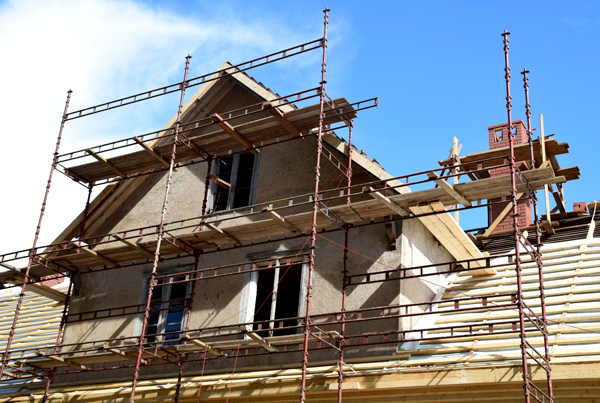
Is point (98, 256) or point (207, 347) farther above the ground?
point (98, 256)

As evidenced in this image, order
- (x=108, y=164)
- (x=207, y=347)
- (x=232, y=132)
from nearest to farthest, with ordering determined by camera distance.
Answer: (x=207, y=347) → (x=232, y=132) → (x=108, y=164)

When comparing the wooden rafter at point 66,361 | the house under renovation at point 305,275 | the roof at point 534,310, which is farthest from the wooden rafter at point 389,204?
the wooden rafter at point 66,361

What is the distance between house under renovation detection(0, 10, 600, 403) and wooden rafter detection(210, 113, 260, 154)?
65mm

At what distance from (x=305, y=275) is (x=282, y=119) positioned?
3.45m

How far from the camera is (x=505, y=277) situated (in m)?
14.3

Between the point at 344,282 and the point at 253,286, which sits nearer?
the point at 344,282

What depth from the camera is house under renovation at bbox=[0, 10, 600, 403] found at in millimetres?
12000

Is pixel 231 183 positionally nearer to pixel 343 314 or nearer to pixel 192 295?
pixel 192 295

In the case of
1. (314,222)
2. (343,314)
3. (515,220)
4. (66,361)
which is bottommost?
(66,361)

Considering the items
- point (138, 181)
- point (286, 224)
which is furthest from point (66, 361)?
point (286, 224)

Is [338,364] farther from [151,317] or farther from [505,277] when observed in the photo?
[151,317]

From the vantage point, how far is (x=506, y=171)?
17.5 metres

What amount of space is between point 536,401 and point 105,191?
39.0 feet

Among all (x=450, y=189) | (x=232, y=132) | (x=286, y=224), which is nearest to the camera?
(x=450, y=189)
